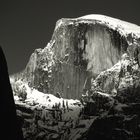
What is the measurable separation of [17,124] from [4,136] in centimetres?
31

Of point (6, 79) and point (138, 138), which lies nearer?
point (6, 79)

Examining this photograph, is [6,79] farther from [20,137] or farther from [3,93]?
[20,137]

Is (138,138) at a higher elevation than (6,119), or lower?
lower

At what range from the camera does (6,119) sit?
5.80 m

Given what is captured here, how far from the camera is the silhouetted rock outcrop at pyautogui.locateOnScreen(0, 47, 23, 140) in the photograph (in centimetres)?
574

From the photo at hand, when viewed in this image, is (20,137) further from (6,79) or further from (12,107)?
(6,79)

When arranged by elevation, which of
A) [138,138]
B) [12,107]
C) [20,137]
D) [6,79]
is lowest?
[138,138]

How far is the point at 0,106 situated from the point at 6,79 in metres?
0.42

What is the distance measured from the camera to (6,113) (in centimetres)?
583

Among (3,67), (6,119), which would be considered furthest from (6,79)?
(6,119)

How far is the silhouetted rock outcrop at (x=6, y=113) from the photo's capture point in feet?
18.8

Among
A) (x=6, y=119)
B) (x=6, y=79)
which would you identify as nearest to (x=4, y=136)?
(x=6, y=119)

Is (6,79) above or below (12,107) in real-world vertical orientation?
above

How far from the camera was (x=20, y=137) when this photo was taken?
19.3 ft
